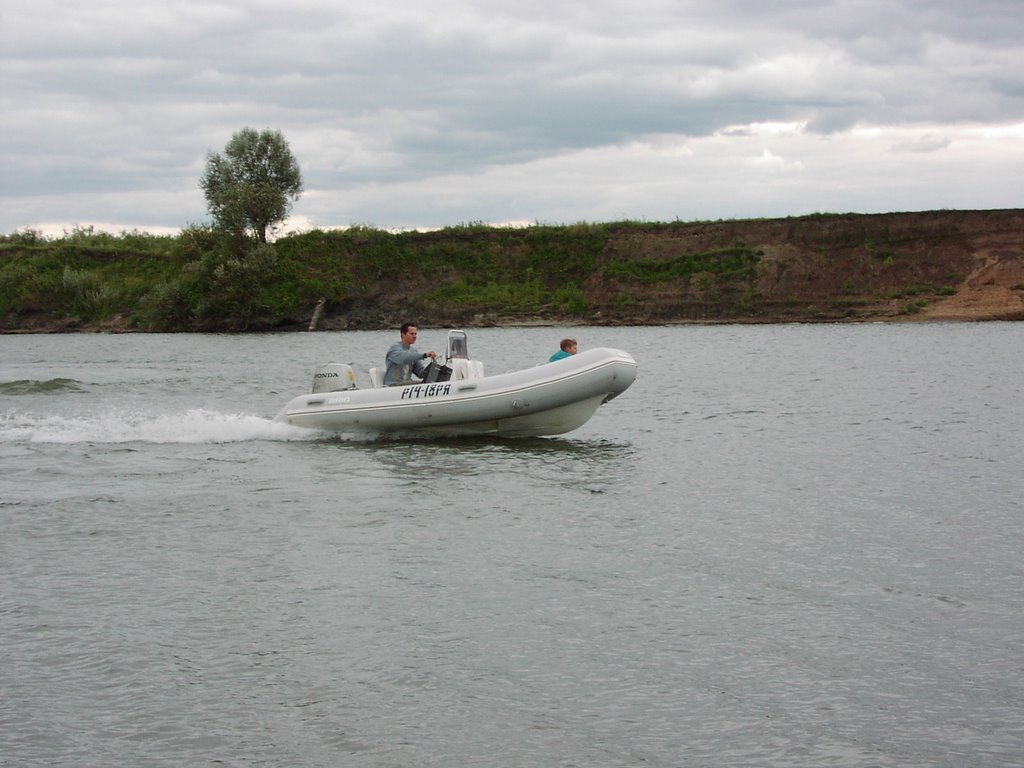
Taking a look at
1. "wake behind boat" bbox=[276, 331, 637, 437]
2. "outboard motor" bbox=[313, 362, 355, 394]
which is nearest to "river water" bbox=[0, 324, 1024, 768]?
"wake behind boat" bbox=[276, 331, 637, 437]

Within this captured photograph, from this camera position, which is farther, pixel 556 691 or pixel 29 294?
pixel 29 294

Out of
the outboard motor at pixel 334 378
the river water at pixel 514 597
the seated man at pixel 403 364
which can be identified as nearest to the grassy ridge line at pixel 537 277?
the river water at pixel 514 597

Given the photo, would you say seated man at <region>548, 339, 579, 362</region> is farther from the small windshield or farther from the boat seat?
the small windshield

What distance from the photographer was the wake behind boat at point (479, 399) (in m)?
15.2

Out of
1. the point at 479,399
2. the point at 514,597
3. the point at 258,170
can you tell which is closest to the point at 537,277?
the point at 258,170

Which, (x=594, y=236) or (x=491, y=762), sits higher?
(x=594, y=236)

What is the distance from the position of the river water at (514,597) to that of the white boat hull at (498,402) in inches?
17.8

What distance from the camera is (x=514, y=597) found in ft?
27.0

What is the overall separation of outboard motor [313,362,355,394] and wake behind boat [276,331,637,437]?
0.52 ft

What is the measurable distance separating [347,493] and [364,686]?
19.9 ft

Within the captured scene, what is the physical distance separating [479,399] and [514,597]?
7307mm

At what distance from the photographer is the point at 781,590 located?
8.27m

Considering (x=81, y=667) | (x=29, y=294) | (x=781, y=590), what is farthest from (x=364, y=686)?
(x=29, y=294)

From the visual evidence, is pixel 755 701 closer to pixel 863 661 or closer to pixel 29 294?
pixel 863 661
